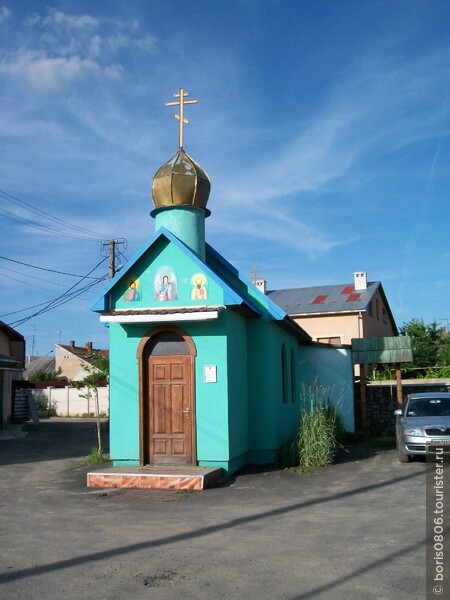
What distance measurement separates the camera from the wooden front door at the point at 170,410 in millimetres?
12305

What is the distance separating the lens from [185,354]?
493 inches

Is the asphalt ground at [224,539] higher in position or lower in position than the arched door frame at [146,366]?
lower

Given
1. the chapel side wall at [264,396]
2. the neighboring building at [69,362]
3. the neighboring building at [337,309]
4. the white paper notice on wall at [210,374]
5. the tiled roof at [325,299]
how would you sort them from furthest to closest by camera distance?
the neighboring building at [69,362] → the tiled roof at [325,299] → the neighboring building at [337,309] → the chapel side wall at [264,396] → the white paper notice on wall at [210,374]

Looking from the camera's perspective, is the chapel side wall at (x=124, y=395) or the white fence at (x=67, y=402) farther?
the white fence at (x=67, y=402)

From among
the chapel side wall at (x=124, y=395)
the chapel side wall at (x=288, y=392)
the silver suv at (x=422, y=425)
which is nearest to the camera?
the chapel side wall at (x=124, y=395)

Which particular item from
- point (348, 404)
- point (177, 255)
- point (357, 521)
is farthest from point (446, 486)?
point (348, 404)

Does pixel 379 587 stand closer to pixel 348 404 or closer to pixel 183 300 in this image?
pixel 183 300

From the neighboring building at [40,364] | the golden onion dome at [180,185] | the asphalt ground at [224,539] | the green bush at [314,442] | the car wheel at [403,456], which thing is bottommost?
the asphalt ground at [224,539]

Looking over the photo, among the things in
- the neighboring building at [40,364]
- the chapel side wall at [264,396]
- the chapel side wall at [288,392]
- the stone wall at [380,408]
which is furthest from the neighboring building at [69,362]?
the chapel side wall at [264,396]

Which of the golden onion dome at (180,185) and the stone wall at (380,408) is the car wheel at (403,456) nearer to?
the golden onion dome at (180,185)

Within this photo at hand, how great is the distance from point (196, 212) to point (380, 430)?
1190cm

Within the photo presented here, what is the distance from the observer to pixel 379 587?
5602 millimetres

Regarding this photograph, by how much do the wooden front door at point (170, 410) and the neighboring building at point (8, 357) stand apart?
15.5 meters

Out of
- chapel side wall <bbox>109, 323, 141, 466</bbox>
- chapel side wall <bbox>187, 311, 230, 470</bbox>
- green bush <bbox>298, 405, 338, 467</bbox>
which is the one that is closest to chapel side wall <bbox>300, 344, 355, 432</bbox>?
green bush <bbox>298, 405, 338, 467</bbox>
